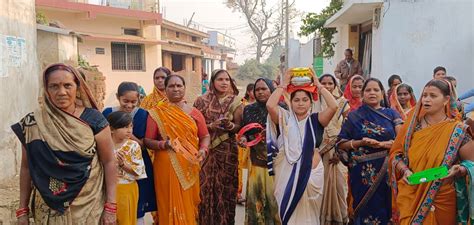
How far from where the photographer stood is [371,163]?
3746 mm

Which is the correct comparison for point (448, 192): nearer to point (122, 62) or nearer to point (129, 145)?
point (129, 145)

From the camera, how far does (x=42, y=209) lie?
2.44 m

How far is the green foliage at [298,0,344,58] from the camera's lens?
1292 cm

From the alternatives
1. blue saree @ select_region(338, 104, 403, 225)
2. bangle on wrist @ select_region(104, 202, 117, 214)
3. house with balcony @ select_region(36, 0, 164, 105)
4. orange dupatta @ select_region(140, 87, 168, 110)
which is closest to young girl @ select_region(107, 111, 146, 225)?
bangle on wrist @ select_region(104, 202, 117, 214)

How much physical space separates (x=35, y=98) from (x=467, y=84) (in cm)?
865

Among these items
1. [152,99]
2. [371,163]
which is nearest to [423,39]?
[371,163]

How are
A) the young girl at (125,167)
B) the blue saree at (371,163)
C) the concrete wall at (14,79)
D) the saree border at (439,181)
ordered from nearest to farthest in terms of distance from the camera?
the saree border at (439,181) → the young girl at (125,167) → the blue saree at (371,163) → the concrete wall at (14,79)

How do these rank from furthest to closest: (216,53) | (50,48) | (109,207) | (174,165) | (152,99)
Answer: (216,53)
(50,48)
(152,99)
(174,165)
(109,207)

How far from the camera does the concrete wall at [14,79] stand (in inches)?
234

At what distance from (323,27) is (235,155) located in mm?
9948

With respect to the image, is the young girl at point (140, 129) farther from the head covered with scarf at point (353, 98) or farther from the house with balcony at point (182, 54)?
the house with balcony at point (182, 54)

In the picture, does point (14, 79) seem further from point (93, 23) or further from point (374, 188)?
point (93, 23)

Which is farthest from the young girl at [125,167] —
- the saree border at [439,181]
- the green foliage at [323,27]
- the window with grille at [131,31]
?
the window with grille at [131,31]

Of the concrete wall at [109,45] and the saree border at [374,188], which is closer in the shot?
the saree border at [374,188]
